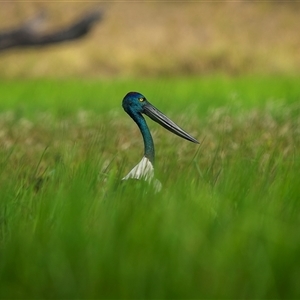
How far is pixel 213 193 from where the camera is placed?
117 inches

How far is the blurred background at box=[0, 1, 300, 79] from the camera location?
66.2 feet

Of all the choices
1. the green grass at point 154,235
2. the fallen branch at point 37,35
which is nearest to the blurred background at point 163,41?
the fallen branch at point 37,35

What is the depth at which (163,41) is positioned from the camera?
21.3 meters

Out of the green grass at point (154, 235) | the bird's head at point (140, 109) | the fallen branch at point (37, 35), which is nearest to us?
the green grass at point (154, 235)

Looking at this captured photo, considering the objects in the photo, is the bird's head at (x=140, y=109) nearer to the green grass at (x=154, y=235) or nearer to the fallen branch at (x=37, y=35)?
the green grass at (x=154, y=235)

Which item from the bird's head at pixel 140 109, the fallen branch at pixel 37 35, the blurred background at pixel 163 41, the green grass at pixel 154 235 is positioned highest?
the blurred background at pixel 163 41

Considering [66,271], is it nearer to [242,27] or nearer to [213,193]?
[213,193]

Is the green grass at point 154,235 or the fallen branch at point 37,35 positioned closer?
the green grass at point 154,235

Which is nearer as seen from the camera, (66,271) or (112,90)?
(66,271)

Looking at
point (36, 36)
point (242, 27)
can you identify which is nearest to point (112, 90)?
point (36, 36)

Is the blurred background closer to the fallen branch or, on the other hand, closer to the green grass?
the fallen branch

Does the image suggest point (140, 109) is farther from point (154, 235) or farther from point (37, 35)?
point (37, 35)

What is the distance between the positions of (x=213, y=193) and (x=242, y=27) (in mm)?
19024

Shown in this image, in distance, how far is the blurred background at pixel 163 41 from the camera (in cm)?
2017
